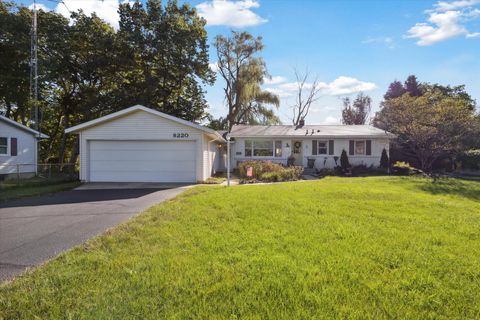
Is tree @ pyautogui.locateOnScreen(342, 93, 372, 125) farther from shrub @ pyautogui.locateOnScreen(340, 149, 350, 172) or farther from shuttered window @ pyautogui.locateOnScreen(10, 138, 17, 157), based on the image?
shuttered window @ pyautogui.locateOnScreen(10, 138, 17, 157)

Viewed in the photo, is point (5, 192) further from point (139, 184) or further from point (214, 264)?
point (214, 264)

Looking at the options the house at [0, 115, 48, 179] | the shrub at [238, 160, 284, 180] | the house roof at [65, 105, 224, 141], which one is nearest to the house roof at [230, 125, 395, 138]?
the shrub at [238, 160, 284, 180]

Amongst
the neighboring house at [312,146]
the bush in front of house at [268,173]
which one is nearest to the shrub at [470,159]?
the neighboring house at [312,146]

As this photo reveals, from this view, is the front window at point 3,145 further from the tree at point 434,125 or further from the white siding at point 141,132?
the tree at point 434,125

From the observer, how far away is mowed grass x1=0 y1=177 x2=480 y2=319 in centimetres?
280

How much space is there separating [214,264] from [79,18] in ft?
77.8

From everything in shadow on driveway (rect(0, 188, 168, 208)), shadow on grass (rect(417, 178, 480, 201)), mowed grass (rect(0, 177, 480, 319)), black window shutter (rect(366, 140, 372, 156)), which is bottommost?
mowed grass (rect(0, 177, 480, 319))

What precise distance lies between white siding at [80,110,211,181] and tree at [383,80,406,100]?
87.7ft

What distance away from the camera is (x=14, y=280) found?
3479mm

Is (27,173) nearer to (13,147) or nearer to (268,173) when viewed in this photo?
(13,147)

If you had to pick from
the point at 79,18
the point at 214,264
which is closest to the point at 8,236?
the point at 214,264

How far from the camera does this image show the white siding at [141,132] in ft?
45.9

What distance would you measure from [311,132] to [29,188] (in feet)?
54.5

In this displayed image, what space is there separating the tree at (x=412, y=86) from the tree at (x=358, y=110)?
10.7 metres
